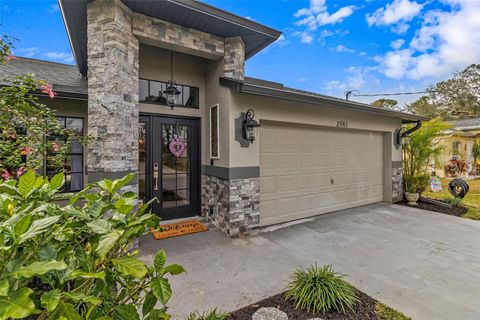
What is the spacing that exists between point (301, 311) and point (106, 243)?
85.5 inches

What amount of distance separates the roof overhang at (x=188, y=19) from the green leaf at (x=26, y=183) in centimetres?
352

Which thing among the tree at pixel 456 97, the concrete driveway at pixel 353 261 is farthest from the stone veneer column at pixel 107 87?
the tree at pixel 456 97

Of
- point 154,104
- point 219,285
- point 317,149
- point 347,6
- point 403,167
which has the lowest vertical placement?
point 219,285

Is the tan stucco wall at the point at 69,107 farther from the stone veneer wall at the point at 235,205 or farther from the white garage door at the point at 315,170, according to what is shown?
the white garage door at the point at 315,170

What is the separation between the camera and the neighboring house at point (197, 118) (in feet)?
12.2

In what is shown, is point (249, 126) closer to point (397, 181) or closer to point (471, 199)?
point (397, 181)

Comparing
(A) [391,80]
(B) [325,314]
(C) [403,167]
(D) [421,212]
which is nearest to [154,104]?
(B) [325,314]

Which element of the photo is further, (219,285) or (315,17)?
(315,17)

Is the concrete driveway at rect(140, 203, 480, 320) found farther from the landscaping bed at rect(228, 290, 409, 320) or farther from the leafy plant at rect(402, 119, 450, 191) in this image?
the leafy plant at rect(402, 119, 450, 191)

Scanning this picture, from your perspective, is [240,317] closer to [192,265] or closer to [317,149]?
[192,265]

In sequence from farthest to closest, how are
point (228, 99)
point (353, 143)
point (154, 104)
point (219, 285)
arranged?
point (353, 143), point (154, 104), point (228, 99), point (219, 285)

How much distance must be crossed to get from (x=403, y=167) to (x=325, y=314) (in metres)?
7.03

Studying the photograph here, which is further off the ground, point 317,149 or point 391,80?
point 391,80

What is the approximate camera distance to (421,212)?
243 inches
